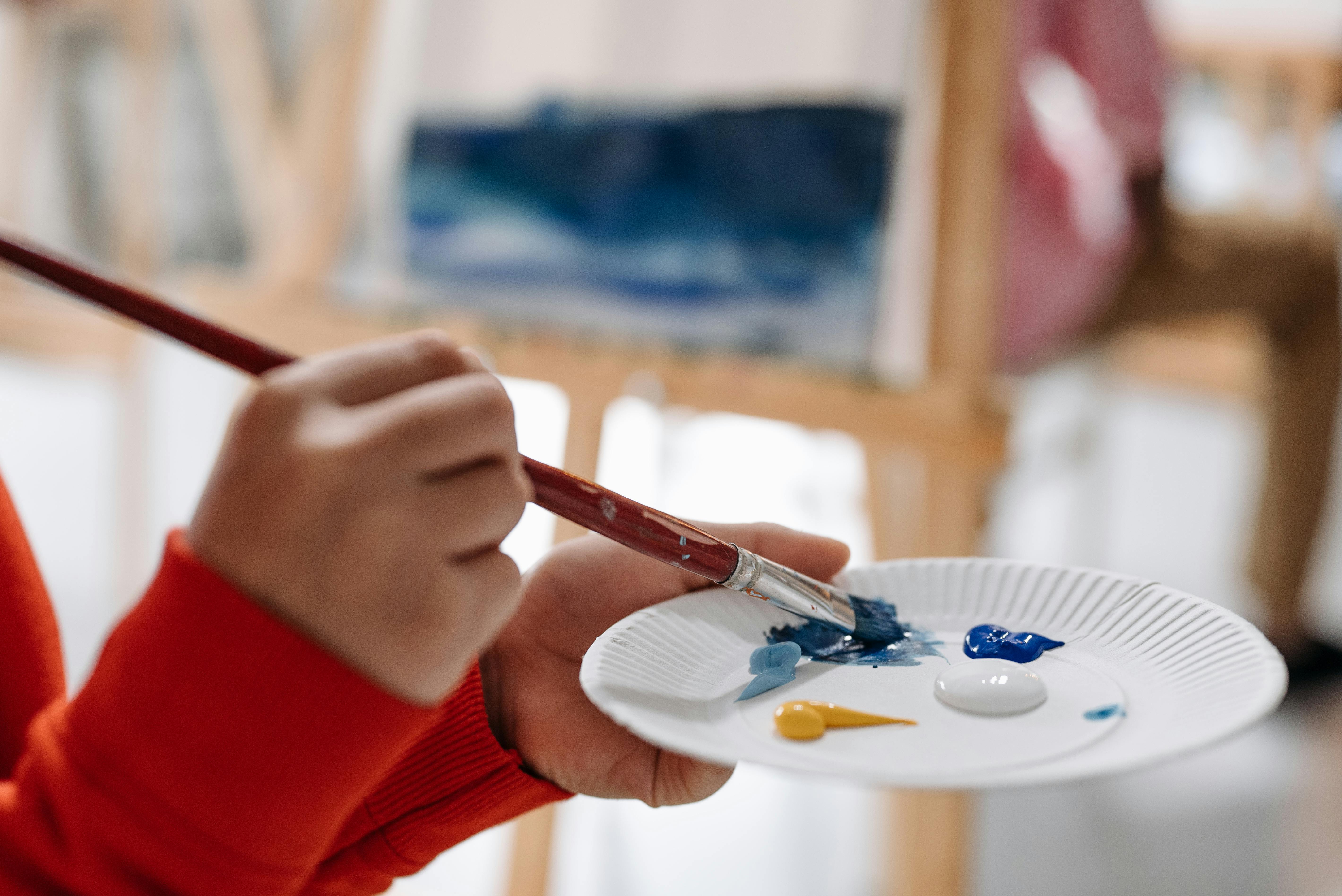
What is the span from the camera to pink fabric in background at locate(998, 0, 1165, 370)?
0.89 meters

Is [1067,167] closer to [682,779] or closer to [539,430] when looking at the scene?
[539,430]

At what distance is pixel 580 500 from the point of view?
1.15 feet

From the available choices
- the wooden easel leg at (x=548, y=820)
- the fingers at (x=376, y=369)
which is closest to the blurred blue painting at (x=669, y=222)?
the wooden easel leg at (x=548, y=820)

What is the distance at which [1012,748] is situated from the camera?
33 cm

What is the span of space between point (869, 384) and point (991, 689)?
44cm

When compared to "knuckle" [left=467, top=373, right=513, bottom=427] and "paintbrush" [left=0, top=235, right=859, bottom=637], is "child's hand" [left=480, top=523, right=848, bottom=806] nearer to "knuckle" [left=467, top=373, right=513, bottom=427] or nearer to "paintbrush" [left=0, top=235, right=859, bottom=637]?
"paintbrush" [left=0, top=235, right=859, bottom=637]

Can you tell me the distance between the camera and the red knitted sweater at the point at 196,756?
11.4 inches

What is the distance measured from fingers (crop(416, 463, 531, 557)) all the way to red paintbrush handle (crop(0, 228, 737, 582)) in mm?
36

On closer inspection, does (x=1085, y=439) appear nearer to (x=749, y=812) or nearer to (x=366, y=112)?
(x=749, y=812)

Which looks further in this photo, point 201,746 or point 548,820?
point 548,820

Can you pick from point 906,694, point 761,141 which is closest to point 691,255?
point 761,141

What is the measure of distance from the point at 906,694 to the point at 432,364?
0.20m

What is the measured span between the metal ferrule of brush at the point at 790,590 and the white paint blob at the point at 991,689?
2.2 inches

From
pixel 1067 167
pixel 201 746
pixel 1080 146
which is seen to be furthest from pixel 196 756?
pixel 1080 146
